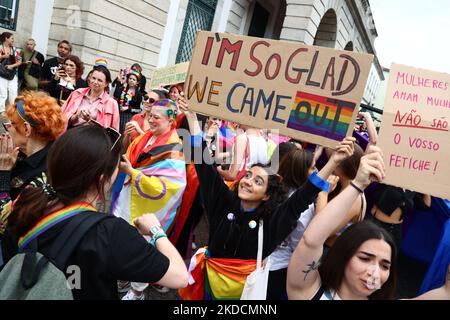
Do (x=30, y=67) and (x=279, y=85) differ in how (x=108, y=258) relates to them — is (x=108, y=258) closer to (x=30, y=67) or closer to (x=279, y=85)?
(x=279, y=85)

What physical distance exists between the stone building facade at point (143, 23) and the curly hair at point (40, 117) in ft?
20.4

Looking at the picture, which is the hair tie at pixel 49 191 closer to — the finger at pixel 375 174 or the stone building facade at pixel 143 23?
the finger at pixel 375 174

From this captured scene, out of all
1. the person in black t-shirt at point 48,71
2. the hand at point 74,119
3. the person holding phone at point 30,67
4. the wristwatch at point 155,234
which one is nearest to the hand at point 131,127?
the hand at point 74,119

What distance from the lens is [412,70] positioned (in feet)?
6.22

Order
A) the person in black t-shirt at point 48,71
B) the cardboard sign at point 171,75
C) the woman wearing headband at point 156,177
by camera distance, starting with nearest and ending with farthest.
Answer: the woman wearing headband at point 156,177 → the cardboard sign at point 171,75 → the person in black t-shirt at point 48,71

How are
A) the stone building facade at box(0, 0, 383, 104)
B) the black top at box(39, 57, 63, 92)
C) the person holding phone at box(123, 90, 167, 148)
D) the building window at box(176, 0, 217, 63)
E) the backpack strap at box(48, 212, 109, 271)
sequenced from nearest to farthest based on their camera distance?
1. the backpack strap at box(48, 212, 109, 271)
2. the person holding phone at box(123, 90, 167, 148)
3. the black top at box(39, 57, 63, 92)
4. the stone building facade at box(0, 0, 383, 104)
5. the building window at box(176, 0, 217, 63)

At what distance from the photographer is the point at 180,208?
3.28 metres

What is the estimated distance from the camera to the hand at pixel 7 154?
1.94 meters

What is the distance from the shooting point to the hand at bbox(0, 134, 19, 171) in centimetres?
194

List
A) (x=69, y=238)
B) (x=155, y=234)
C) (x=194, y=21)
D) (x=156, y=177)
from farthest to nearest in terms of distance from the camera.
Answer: (x=194, y=21) < (x=156, y=177) < (x=155, y=234) < (x=69, y=238)

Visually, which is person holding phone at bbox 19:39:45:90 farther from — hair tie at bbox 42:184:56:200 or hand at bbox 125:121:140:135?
hair tie at bbox 42:184:56:200

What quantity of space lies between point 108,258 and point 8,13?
7606 mm

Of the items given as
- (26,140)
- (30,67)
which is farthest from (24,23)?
(26,140)

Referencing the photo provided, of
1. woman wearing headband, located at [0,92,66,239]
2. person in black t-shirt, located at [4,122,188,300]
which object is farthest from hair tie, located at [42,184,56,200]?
woman wearing headband, located at [0,92,66,239]
